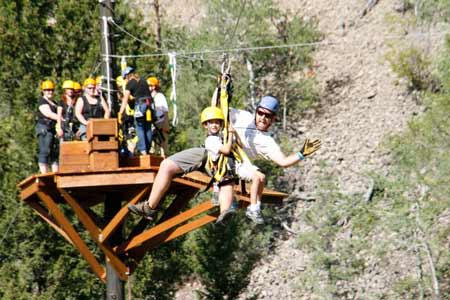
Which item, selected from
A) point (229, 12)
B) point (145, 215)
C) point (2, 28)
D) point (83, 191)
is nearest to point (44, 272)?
point (2, 28)

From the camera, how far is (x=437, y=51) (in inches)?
1624

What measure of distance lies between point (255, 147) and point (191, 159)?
0.63 m

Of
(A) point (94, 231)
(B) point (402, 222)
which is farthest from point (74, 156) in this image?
(B) point (402, 222)

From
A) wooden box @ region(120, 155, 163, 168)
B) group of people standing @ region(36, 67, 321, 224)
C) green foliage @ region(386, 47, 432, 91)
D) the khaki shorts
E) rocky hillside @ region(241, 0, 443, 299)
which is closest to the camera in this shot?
group of people standing @ region(36, 67, 321, 224)

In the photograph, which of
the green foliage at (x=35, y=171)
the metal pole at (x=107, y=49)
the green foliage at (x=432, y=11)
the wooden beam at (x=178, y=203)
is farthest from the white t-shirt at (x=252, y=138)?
the green foliage at (x=432, y=11)

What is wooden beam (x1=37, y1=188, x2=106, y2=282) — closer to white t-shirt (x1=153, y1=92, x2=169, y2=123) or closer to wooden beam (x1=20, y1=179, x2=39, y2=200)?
wooden beam (x1=20, y1=179, x2=39, y2=200)

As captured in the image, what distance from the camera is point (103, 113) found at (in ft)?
45.6

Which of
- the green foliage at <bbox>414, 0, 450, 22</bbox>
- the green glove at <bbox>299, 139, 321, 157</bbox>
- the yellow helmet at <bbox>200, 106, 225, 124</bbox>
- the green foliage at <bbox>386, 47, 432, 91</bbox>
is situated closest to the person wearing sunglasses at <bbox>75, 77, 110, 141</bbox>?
the yellow helmet at <bbox>200, 106, 225, 124</bbox>

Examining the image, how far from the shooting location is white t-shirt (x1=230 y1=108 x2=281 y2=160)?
1156 cm

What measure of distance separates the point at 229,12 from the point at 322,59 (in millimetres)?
5309

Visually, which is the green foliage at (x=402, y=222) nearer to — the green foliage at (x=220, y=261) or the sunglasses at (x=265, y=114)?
the green foliage at (x=220, y=261)

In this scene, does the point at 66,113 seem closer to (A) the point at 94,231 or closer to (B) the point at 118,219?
(A) the point at 94,231

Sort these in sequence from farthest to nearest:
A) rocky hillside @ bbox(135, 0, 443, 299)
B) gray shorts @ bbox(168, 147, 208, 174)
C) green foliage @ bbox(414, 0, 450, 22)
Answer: green foliage @ bbox(414, 0, 450, 22)
rocky hillside @ bbox(135, 0, 443, 299)
gray shorts @ bbox(168, 147, 208, 174)

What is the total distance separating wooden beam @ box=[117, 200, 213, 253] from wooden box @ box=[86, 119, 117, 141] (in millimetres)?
1200
